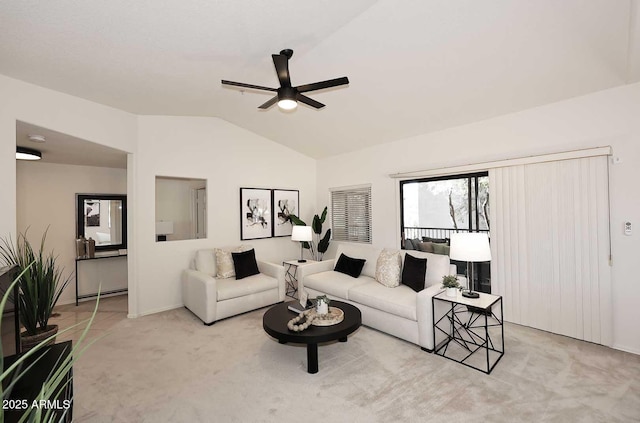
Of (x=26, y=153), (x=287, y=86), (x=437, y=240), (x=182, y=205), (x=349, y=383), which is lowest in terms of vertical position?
(x=349, y=383)

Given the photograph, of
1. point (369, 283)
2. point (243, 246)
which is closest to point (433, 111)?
point (369, 283)

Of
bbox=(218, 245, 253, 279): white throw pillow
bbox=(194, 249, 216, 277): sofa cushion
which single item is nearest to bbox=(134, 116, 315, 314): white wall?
bbox=(194, 249, 216, 277): sofa cushion

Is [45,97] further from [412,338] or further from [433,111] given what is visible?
[412,338]

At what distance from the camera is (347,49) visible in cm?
A: 296

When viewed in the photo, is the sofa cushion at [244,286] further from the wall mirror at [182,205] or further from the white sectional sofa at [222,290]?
the wall mirror at [182,205]

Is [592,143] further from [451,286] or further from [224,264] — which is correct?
[224,264]

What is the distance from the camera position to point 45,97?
319 cm

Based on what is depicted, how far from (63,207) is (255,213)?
2994 mm

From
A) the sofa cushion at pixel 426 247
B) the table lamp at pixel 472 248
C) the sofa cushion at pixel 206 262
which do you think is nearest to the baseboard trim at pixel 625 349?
the table lamp at pixel 472 248

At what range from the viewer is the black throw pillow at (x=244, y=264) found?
4.50 meters

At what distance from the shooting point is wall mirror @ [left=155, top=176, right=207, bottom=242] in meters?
5.71

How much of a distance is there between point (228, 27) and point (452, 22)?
1.84 metres

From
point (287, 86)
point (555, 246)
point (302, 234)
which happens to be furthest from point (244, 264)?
point (555, 246)

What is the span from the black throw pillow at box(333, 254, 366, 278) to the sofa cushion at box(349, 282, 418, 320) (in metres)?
0.40
